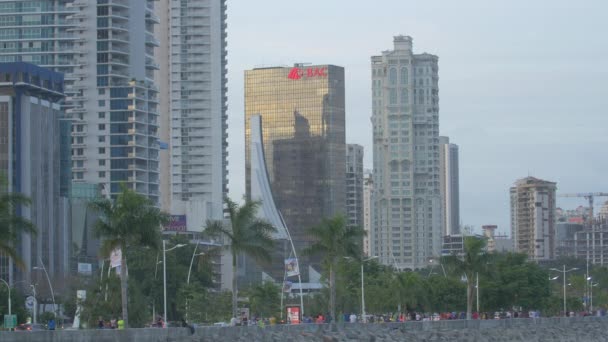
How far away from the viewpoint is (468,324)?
96.1 meters

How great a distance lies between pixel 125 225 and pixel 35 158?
268ft

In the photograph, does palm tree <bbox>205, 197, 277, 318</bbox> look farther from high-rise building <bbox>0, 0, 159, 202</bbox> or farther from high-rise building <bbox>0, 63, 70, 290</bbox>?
high-rise building <bbox>0, 0, 159, 202</bbox>

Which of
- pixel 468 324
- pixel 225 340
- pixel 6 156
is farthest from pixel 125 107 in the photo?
pixel 225 340

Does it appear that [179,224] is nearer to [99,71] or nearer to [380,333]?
[99,71]

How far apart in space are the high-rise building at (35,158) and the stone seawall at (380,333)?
56.6 metres

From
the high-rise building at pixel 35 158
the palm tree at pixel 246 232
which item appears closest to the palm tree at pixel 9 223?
the palm tree at pixel 246 232

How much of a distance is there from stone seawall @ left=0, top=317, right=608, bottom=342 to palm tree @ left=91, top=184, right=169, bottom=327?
5689mm

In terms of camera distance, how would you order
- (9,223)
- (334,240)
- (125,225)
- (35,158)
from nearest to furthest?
(9,223) < (125,225) < (334,240) < (35,158)

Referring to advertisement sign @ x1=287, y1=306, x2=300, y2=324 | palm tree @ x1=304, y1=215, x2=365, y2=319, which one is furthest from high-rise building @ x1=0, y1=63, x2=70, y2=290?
advertisement sign @ x1=287, y1=306, x2=300, y2=324

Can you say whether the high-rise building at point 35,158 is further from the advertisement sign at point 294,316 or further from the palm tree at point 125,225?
the palm tree at point 125,225

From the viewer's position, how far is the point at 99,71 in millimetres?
179125

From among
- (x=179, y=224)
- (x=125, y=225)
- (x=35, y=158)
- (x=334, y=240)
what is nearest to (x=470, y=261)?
(x=334, y=240)

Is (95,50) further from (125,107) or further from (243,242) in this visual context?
(243,242)

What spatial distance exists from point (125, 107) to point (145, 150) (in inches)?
240
